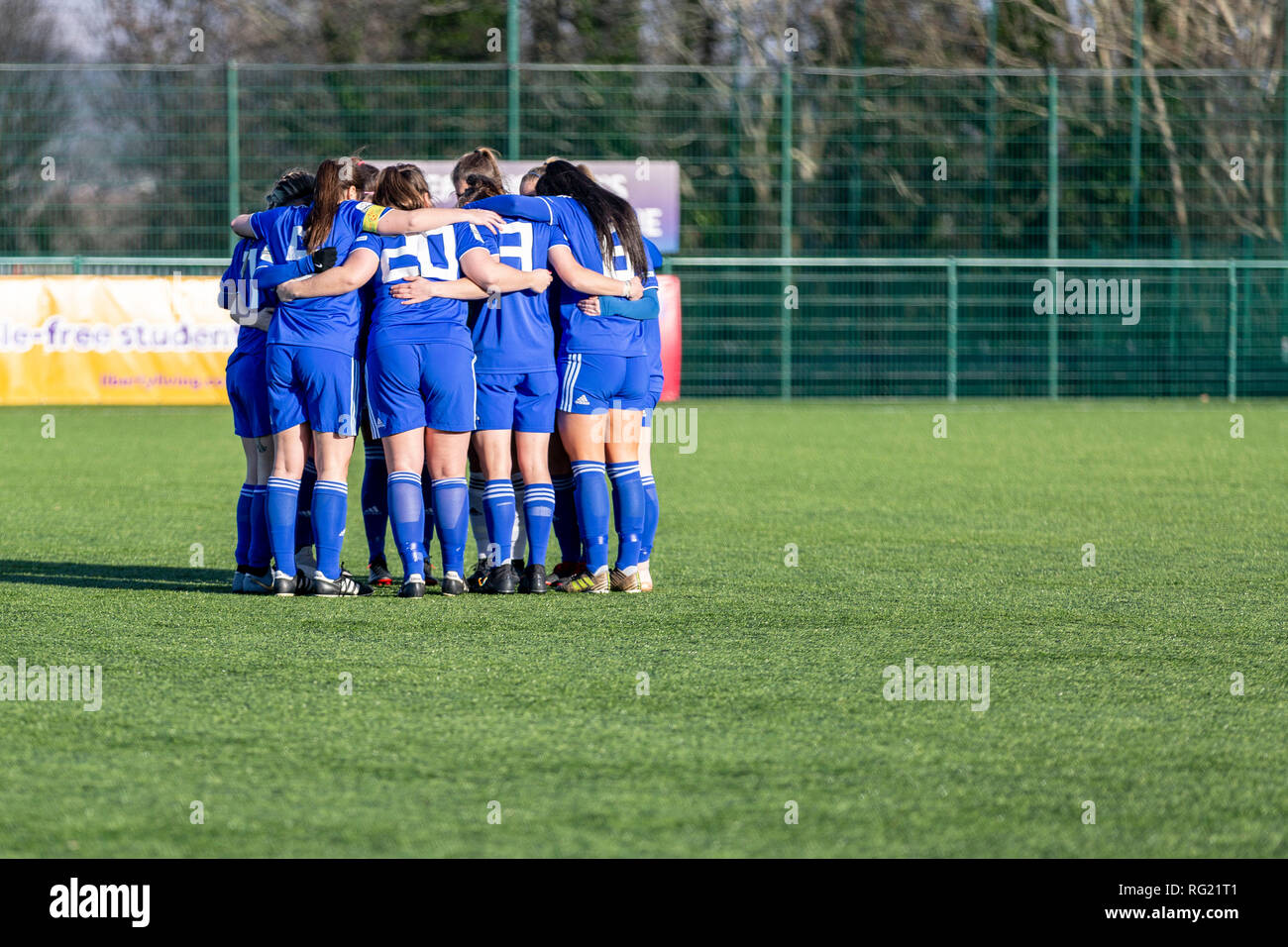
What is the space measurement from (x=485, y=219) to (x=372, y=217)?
1.55ft

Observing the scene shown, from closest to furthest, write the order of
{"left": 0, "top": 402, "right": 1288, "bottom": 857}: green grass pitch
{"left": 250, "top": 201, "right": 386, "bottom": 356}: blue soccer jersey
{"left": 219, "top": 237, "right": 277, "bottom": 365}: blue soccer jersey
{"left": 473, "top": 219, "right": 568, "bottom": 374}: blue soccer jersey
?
{"left": 0, "top": 402, "right": 1288, "bottom": 857}: green grass pitch → {"left": 250, "top": 201, "right": 386, "bottom": 356}: blue soccer jersey → {"left": 473, "top": 219, "right": 568, "bottom": 374}: blue soccer jersey → {"left": 219, "top": 237, "right": 277, "bottom": 365}: blue soccer jersey

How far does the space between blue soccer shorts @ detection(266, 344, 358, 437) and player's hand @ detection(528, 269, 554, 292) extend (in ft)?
2.69

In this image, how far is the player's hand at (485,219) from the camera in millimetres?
7133

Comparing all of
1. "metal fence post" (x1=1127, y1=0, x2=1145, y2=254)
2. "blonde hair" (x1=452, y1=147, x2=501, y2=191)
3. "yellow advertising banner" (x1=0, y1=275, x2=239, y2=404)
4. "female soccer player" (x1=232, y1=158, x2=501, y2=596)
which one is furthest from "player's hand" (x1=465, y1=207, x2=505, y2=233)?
"metal fence post" (x1=1127, y1=0, x2=1145, y2=254)

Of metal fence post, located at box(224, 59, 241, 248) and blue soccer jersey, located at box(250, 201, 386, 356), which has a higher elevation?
metal fence post, located at box(224, 59, 241, 248)

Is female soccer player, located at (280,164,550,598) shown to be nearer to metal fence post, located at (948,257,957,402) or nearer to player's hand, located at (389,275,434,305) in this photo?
player's hand, located at (389,275,434,305)

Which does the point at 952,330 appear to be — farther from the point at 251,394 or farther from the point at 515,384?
the point at 251,394

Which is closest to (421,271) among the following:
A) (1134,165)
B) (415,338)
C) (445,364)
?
(415,338)

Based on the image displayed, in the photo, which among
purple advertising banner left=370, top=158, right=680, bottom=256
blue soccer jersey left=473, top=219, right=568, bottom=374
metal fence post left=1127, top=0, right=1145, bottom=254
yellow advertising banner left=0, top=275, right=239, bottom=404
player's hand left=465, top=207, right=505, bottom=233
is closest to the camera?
player's hand left=465, top=207, right=505, bottom=233

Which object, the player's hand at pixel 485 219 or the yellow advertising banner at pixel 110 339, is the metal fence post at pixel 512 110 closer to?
the yellow advertising banner at pixel 110 339

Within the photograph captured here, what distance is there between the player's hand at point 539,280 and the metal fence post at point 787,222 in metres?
16.7

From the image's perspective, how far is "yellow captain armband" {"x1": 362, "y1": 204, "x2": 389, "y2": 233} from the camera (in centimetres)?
718

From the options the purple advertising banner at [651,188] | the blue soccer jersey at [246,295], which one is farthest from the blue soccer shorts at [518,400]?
the purple advertising banner at [651,188]
